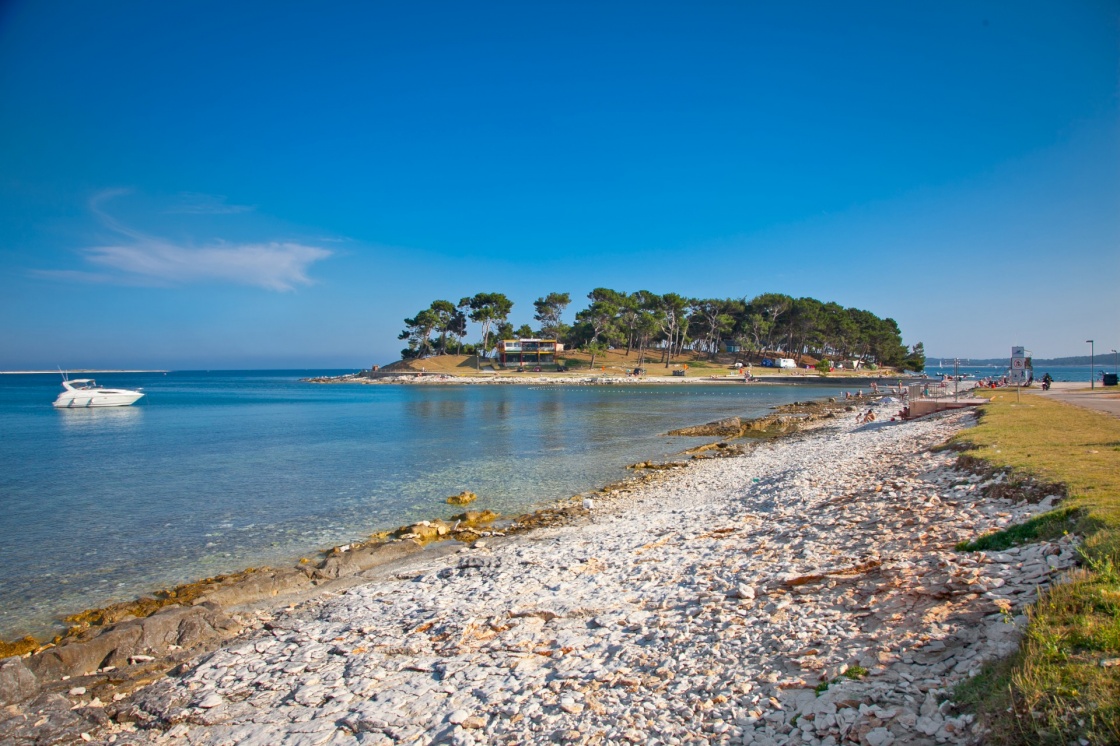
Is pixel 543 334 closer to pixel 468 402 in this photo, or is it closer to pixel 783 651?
pixel 468 402

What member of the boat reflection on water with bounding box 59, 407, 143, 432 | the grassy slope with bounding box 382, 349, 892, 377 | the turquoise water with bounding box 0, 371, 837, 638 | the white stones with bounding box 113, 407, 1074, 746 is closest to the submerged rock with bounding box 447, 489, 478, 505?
the turquoise water with bounding box 0, 371, 837, 638

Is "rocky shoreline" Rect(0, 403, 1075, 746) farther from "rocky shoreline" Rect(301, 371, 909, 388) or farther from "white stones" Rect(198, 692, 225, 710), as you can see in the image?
"rocky shoreline" Rect(301, 371, 909, 388)

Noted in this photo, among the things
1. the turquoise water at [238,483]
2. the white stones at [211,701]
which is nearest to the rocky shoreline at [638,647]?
the white stones at [211,701]

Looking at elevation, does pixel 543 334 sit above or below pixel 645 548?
above

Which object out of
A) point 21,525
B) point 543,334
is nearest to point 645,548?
point 21,525

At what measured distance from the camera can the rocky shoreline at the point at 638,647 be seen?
5.61m

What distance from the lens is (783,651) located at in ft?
21.6

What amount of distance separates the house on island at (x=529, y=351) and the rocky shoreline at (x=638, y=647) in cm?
13409

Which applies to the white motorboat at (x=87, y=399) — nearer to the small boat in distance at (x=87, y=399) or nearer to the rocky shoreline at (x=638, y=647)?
the small boat in distance at (x=87, y=399)

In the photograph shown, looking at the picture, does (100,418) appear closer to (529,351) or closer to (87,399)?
(87,399)

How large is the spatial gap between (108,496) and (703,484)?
21936 mm

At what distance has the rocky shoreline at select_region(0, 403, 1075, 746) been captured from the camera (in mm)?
5605

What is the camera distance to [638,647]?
7.40m

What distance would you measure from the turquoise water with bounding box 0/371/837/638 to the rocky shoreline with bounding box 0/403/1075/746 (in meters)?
4.86
